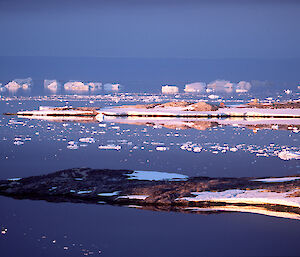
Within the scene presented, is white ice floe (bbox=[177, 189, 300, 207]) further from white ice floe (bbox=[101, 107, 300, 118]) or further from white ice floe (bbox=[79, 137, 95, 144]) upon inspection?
white ice floe (bbox=[101, 107, 300, 118])

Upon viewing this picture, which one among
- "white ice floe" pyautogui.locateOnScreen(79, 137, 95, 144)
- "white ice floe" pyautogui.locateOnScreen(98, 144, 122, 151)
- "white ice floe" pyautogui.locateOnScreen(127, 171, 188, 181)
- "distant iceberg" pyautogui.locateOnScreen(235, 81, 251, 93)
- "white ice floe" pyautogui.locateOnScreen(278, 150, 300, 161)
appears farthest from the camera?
"distant iceberg" pyautogui.locateOnScreen(235, 81, 251, 93)

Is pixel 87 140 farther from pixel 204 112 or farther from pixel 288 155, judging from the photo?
pixel 204 112

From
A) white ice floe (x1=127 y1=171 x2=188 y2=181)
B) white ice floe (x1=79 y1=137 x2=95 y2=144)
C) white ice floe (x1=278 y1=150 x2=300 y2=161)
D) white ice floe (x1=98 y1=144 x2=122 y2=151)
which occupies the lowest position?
white ice floe (x1=127 y1=171 x2=188 y2=181)

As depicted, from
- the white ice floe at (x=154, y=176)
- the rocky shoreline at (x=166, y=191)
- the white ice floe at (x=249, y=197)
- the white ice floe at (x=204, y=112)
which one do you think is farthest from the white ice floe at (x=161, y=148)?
the white ice floe at (x=204, y=112)

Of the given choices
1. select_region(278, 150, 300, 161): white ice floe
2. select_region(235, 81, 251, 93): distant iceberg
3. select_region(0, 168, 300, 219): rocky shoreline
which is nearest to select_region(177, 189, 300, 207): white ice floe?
select_region(0, 168, 300, 219): rocky shoreline

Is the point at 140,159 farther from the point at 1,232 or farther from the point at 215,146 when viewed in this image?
the point at 1,232

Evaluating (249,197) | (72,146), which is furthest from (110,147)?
(249,197)

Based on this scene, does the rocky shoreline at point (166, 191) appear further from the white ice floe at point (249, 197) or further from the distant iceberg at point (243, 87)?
the distant iceberg at point (243, 87)
